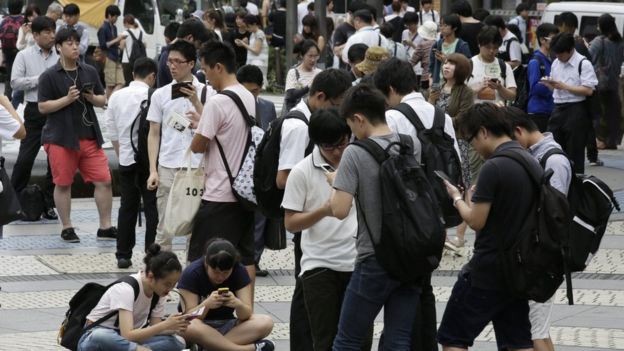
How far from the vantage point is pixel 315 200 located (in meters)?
7.15

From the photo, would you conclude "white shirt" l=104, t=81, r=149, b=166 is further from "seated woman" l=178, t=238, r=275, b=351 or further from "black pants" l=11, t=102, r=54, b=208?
"seated woman" l=178, t=238, r=275, b=351

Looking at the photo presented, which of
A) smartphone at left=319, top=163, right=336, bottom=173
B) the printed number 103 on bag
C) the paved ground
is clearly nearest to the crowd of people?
smartphone at left=319, top=163, right=336, bottom=173

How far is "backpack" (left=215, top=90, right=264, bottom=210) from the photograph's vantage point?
8.46 metres

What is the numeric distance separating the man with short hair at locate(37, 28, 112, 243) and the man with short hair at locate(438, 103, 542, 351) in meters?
5.77

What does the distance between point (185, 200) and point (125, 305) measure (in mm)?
1219

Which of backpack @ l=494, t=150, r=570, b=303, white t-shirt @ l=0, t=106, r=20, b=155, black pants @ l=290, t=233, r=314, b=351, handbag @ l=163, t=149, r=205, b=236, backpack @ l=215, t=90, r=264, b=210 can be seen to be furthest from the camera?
white t-shirt @ l=0, t=106, r=20, b=155

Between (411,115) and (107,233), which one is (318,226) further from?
(107,233)

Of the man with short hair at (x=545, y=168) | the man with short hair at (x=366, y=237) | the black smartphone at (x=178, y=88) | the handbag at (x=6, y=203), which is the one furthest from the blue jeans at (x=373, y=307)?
the handbag at (x=6, y=203)

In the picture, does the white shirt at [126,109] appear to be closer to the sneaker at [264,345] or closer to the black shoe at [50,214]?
the black shoe at [50,214]

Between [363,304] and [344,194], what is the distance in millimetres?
520

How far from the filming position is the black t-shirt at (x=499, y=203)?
6578 millimetres

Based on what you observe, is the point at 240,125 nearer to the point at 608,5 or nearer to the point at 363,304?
the point at 363,304

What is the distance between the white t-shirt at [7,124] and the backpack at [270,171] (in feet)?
7.65

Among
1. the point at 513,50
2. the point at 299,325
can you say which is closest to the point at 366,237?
the point at 299,325
